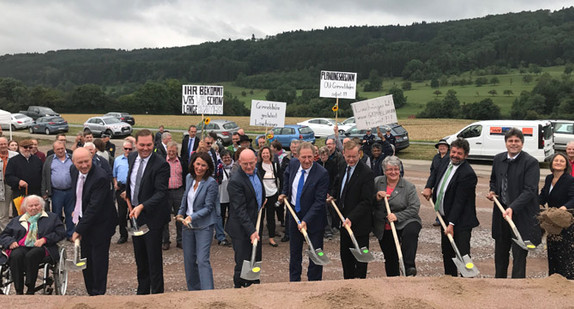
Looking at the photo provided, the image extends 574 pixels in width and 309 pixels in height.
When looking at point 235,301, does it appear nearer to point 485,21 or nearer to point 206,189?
point 206,189

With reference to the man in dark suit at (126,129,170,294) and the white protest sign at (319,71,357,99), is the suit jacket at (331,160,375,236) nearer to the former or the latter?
the man in dark suit at (126,129,170,294)

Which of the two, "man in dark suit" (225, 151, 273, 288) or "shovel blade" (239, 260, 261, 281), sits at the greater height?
"man in dark suit" (225, 151, 273, 288)

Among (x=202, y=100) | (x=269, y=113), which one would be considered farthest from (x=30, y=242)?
(x=202, y=100)

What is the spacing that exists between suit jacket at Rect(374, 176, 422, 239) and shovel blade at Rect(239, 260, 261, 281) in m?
1.50

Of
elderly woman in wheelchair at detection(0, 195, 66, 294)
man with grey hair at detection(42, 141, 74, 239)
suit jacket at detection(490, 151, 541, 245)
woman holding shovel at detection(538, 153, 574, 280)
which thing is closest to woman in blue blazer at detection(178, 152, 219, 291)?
elderly woman in wheelchair at detection(0, 195, 66, 294)

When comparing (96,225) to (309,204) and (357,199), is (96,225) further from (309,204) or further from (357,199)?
(357,199)

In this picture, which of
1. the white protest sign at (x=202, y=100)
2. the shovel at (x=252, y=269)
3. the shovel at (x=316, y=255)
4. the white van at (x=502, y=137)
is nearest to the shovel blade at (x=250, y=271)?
the shovel at (x=252, y=269)

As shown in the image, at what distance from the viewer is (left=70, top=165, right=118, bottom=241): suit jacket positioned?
5.09 m

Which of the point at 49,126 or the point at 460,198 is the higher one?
the point at 460,198

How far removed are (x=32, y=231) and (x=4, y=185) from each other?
13.5ft

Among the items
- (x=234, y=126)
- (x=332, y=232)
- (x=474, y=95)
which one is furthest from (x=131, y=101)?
Result: (x=332, y=232)

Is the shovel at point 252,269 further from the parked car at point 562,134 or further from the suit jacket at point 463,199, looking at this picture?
the parked car at point 562,134

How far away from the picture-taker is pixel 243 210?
531cm

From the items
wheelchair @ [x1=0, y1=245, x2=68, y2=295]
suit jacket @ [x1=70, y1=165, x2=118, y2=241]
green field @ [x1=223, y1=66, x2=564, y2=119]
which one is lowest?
wheelchair @ [x1=0, y1=245, x2=68, y2=295]
